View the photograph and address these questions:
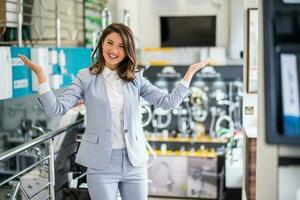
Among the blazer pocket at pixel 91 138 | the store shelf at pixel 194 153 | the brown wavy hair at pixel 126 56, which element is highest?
the brown wavy hair at pixel 126 56

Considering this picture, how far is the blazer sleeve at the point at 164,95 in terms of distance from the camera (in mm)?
2178

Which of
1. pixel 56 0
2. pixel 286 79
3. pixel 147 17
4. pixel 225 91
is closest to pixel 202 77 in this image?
pixel 225 91

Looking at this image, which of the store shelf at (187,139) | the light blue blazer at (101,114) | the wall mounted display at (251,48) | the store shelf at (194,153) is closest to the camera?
the light blue blazer at (101,114)

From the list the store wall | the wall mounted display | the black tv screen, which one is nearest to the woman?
the wall mounted display

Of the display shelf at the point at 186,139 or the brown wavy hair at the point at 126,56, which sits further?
the display shelf at the point at 186,139

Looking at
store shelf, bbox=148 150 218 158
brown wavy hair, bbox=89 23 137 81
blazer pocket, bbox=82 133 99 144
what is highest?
brown wavy hair, bbox=89 23 137 81

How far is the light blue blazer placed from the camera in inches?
82.0

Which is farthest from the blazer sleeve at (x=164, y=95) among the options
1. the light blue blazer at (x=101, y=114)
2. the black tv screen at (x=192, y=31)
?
the black tv screen at (x=192, y=31)

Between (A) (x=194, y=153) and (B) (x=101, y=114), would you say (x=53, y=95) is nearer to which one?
(B) (x=101, y=114)

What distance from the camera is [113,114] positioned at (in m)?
2.12

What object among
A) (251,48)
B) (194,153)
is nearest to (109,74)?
(251,48)

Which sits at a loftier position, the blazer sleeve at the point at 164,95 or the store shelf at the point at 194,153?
the blazer sleeve at the point at 164,95

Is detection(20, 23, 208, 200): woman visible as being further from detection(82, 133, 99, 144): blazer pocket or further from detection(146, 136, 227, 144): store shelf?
detection(146, 136, 227, 144): store shelf

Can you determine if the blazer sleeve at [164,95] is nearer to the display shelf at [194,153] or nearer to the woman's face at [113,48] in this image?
the woman's face at [113,48]
